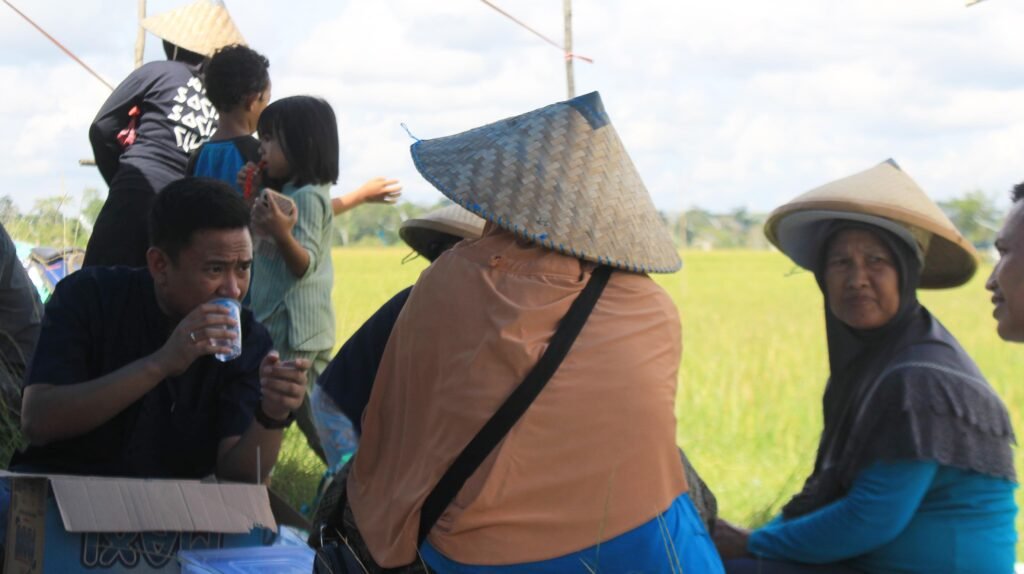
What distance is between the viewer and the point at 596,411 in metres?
2.06

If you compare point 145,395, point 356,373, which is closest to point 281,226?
point 145,395

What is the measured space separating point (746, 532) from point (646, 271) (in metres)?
1.12

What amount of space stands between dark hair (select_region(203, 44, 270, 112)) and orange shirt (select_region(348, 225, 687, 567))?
215 cm

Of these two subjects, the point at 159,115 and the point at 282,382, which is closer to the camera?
the point at 282,382

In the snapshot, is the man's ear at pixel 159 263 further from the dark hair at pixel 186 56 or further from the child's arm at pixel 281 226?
the dark hair at pixel 186 56

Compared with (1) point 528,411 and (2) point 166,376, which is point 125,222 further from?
(1) point 528,411

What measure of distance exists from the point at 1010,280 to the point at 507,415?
979 mm

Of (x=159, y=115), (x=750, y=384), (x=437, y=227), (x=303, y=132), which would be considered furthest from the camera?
(x=750, y=384)

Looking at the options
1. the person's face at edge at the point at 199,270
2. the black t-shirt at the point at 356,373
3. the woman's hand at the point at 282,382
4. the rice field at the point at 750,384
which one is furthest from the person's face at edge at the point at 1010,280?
the person's face at edge at the point at 199,270

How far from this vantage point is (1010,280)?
227 centimetres

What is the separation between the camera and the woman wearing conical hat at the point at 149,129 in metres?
4.33

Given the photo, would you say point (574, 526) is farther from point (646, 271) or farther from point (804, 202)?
point (804, 202)

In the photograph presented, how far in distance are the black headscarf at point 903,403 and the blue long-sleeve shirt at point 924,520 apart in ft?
0.15

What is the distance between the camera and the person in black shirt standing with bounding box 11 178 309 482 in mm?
2729
